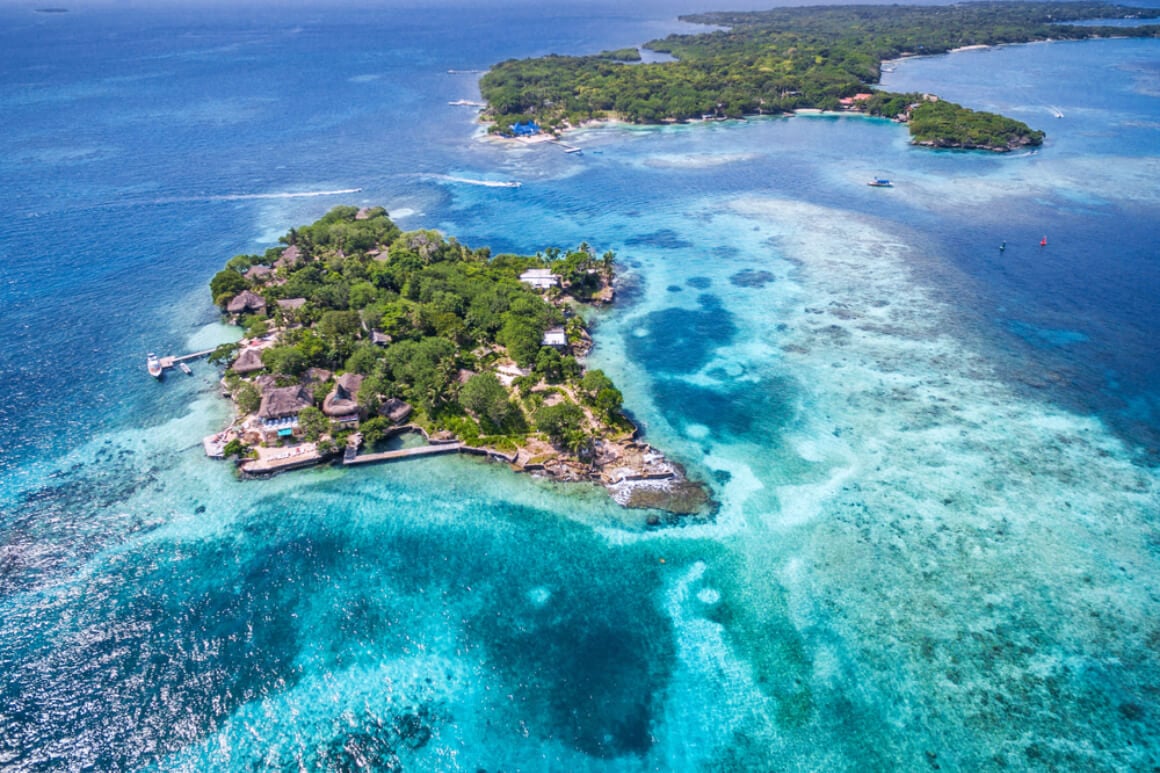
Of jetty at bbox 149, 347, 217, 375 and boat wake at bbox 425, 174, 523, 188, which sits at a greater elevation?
boat wake at bbox 425, 174, 523, 188

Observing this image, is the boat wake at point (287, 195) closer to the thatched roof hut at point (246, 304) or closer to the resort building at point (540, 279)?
the thatched roof hut at point (246, 304)

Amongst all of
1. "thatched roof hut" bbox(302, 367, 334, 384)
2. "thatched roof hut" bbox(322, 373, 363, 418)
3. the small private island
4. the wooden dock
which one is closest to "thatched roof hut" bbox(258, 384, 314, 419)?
the small private island

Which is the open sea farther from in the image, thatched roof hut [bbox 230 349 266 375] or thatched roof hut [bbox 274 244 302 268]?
thatched roof hut [bbox 274 244 302 268]

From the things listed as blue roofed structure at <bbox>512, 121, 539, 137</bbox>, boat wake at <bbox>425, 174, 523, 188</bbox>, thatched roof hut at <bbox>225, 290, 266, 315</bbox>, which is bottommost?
thatched roof hut at <bbox>225, 290, 266, 315</bbox>

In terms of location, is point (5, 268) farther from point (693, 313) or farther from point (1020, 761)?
point (1020, 761)

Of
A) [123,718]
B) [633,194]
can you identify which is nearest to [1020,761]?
[123,718]

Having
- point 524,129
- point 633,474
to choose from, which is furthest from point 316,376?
point 524,129

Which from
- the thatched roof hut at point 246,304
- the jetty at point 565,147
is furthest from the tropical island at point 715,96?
the thatched roof hut at point 246,304
